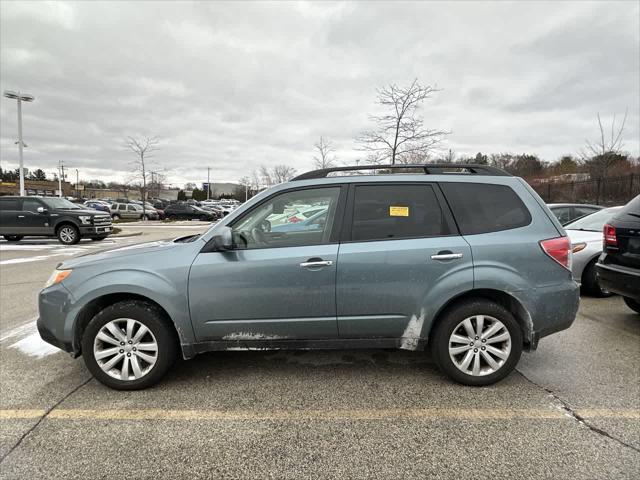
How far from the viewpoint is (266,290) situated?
301 centimetres

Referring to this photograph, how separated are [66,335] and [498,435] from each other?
11.1 feet

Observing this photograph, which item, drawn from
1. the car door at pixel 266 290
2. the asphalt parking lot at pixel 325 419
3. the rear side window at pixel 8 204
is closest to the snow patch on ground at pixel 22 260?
the rear side window at pixel 8 204

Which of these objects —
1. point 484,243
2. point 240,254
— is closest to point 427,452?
point 484,243

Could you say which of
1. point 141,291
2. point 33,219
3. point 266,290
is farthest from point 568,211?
point 33,219

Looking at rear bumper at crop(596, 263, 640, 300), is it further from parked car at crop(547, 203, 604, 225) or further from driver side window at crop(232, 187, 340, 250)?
parked car at crop(547, 203, 604, 225)

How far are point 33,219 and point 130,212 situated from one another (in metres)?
21.8

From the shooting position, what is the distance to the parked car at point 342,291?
9.91ft

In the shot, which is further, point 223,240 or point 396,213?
point 396,213

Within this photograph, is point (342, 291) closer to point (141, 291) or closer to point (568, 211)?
point (141, 291)

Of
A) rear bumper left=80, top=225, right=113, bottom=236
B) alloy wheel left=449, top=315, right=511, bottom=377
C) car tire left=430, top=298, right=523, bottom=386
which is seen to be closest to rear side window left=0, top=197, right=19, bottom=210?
rear bumper left=80, top=225, right=113, bottom=236

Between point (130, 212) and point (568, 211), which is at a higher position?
point (130, 212)

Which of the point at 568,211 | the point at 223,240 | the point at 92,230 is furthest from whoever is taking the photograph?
the point at 92,230

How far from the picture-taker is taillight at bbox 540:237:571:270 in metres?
3.10

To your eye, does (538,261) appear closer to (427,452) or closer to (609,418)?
(609,418)
